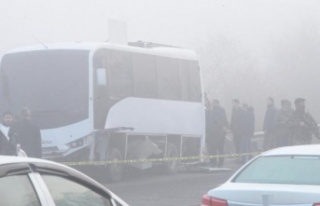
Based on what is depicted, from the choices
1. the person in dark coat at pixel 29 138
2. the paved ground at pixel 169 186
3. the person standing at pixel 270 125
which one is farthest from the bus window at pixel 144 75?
the person in dark coat at pixel 29 138

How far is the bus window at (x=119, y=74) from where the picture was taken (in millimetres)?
23016

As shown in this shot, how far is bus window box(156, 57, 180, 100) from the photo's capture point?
25.6 m

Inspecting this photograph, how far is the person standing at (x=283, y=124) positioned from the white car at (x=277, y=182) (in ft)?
40.3

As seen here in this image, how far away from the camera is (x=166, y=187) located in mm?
20516

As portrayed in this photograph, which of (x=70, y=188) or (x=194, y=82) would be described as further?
(x=194, y=82)

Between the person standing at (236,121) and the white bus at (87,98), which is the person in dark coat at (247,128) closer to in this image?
the person standing at (236,121)

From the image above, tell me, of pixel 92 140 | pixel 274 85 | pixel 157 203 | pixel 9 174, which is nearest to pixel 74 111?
pixel 92 140

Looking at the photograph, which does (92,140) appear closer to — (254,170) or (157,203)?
(157,203)

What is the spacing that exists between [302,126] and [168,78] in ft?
18.6

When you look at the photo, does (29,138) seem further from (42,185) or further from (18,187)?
(18,187)

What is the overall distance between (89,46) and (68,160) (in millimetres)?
2561

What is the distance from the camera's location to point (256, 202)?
30.6 feet

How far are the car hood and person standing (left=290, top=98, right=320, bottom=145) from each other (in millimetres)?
11660

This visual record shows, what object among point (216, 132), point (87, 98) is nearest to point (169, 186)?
point (87, 98)
